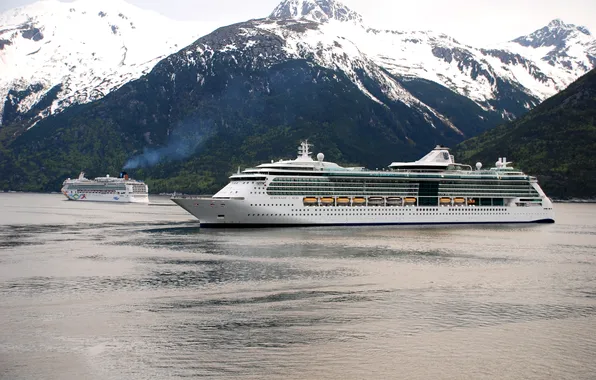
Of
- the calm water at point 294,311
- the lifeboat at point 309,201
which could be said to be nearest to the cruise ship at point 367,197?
the lifeboat at point 309,201

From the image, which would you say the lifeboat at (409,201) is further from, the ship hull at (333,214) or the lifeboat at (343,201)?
the lifeboat at (343,201)

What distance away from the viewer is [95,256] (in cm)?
7606

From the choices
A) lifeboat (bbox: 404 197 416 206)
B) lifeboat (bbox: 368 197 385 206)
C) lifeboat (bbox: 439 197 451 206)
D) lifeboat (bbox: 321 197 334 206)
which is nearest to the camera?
lifeboat (bbox: 321 197 334 206)

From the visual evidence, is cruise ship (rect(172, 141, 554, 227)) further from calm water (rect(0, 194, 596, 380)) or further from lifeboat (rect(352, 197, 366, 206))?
calm water (rect(0, 194, 596, 380))

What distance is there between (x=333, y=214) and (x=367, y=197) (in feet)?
25.7

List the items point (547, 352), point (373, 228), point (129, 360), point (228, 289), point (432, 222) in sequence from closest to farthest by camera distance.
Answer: point (129, 360), point (547, 352), point (228, 289), point (373, 228), point (432, 222)

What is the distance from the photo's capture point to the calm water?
125ft

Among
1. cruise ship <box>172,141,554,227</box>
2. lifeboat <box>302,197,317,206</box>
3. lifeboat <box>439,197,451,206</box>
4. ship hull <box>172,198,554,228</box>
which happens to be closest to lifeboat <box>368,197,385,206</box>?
cruise ship <box>172,141,554,227</box>

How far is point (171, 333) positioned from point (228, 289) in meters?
13.5

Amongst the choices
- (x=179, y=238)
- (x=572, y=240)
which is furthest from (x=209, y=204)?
(x=572, y=240)

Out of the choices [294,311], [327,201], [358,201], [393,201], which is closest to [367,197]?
[358,201]

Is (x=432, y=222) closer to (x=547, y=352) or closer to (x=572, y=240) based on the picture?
(x=572, y=240)

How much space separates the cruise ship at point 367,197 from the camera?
10706 centimetres

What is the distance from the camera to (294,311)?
48.7m
